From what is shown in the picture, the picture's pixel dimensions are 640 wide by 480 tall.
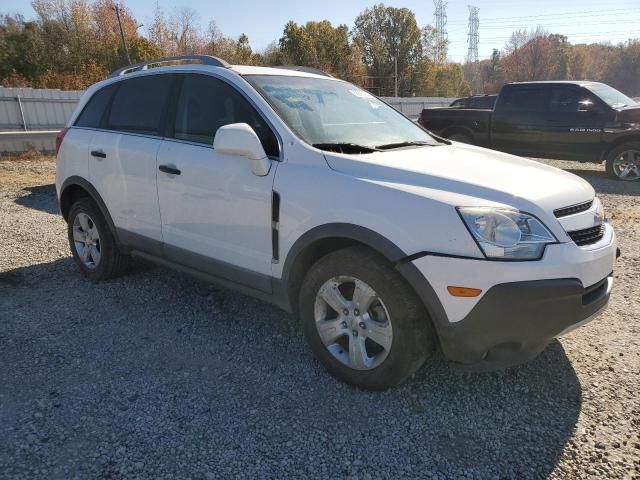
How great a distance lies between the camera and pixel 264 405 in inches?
113

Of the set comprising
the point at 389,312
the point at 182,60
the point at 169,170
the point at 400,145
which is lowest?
the point at 389,312

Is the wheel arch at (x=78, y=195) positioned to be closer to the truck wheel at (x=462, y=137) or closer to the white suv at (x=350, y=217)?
the white suv at (x=350, y=217)

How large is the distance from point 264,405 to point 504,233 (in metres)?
1.59

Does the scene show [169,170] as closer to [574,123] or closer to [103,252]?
[103,252]

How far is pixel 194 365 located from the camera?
3.32 metres

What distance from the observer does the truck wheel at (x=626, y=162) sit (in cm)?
999

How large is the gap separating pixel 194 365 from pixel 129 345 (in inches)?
23.4

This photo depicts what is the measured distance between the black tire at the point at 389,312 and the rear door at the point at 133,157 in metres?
1.71

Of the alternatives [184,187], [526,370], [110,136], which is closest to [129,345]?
[184,187]

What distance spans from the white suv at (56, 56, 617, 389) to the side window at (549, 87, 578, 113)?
8.07 metres

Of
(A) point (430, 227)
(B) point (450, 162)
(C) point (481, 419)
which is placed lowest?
(C) point (481, 419)

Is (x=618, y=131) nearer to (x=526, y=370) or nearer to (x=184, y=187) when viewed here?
(x=526, y=370)

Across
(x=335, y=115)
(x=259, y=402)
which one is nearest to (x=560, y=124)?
(x=335, y=115)

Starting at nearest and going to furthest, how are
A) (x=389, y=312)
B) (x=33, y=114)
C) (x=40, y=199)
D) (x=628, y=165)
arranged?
(x=389, y=312) → (x=40, y=199) → (x=628, y=165) → (x=33, y=114)
